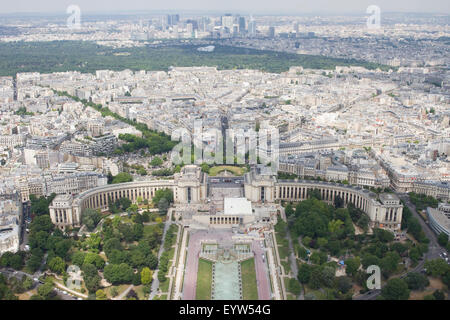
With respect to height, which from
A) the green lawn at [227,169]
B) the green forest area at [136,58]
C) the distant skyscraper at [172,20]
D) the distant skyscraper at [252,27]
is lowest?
the green lawn at [227,169]

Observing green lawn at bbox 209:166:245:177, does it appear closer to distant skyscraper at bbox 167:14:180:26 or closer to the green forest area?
the green forest area

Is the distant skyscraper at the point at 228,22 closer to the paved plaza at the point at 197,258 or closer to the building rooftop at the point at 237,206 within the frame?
the building rooftop at the point at 237,206

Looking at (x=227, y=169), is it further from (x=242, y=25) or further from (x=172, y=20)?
(x=172, y=20)

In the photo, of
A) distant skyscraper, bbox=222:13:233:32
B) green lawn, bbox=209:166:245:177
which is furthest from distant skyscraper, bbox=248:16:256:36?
green lawn, bbox=209:166:245:177

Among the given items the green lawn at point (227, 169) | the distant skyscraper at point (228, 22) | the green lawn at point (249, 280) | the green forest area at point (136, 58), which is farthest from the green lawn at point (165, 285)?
the distant skyscraper at point (228, 22)

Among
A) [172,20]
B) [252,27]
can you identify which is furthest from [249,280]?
[172,20]

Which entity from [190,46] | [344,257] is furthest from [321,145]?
[190,46]
